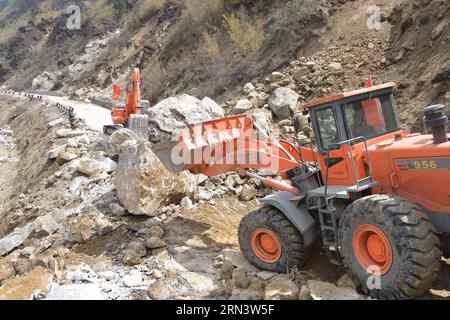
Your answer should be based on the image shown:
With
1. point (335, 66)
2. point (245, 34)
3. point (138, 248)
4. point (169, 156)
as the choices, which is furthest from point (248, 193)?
point (245, 34)

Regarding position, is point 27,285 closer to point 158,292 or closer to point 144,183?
point 158,292

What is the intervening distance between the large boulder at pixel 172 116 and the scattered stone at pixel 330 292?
6.43 meters

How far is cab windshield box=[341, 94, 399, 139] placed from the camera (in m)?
5.39

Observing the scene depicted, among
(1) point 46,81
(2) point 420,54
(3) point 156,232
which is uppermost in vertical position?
(1) point 46,81

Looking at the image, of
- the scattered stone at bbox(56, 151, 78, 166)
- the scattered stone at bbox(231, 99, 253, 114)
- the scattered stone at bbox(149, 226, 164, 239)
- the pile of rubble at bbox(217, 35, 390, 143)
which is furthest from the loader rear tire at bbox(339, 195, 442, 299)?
the scattered stone at bbox(56, 151, 78, 166)

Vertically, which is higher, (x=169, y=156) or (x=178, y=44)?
(x=178, y=44)

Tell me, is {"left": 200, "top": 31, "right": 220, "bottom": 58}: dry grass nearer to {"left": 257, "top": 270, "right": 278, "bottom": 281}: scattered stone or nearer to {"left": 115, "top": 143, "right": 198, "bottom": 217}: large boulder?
{"left": 115, "top": 143, "right": 198, "bottom": 217}: large boulder

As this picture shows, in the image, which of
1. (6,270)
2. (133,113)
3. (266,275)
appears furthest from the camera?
(133,113)

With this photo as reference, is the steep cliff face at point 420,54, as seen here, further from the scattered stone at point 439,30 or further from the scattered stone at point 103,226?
the scattered stone at point 103,226
